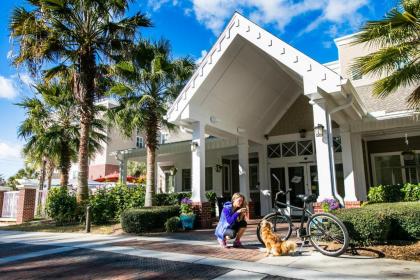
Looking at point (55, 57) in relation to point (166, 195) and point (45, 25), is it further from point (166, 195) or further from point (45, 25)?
point (166, 195)

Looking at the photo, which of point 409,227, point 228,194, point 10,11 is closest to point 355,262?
point 409,227

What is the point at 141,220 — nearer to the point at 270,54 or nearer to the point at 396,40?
the point at 270,54

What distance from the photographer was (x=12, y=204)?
1727 centimetres

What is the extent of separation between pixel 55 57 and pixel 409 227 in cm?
1372

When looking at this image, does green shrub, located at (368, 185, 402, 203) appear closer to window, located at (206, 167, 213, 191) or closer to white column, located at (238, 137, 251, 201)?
white column, located at (238, 137, 251, 201)

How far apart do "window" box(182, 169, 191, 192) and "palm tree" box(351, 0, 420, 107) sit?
12.6 meters

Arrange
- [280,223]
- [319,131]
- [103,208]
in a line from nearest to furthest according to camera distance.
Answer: [280,223] → [319,131] → [103,208]

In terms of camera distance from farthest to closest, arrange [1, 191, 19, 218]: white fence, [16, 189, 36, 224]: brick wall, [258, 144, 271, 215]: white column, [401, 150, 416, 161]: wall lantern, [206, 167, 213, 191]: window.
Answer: [206, 167, 213, 191]: window < [1, 191, 19, 218]: white fence < [16, 189, 36, 224]: brick wall < [258, 144, 271, 215]: white column < [401, 150, 416, 161]: wall lantern

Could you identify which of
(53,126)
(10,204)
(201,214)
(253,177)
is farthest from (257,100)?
(10,204)

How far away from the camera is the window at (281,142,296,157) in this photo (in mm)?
13586

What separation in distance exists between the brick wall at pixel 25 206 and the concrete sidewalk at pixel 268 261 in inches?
374

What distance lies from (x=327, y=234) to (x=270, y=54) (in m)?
5.25

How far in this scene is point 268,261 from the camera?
5547mm

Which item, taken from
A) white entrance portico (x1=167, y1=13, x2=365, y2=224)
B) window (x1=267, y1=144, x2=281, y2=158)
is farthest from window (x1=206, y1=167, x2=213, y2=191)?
window (x1=267, y1=144, x2=281, y2=158)
